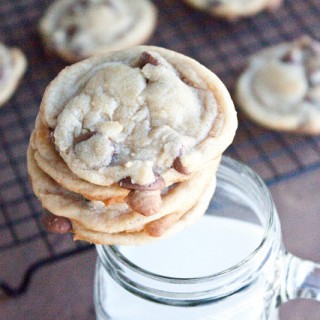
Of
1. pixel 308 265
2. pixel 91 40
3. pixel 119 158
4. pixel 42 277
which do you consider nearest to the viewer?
pixel 119 158

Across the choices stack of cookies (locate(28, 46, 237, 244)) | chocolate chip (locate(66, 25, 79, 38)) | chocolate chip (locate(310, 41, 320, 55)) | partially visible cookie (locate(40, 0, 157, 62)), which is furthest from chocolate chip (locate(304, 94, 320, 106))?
stack of cookies (locate(28, 46, 237, 244))

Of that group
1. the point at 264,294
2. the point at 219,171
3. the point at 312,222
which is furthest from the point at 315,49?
the point at 264,294

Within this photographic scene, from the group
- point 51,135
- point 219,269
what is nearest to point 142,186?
point 51,135

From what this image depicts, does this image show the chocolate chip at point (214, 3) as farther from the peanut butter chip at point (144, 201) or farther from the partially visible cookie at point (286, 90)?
the peanut butter chip at point (144, 201)

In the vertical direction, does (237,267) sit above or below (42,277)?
above

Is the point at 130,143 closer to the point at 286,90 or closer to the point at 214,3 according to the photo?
the point at 286,90

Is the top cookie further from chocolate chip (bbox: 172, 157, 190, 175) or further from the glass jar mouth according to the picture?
the glass jar mouth

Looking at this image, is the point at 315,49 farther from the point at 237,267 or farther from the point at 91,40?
the point at 237,267

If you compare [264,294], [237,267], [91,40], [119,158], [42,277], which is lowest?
[42,277]
